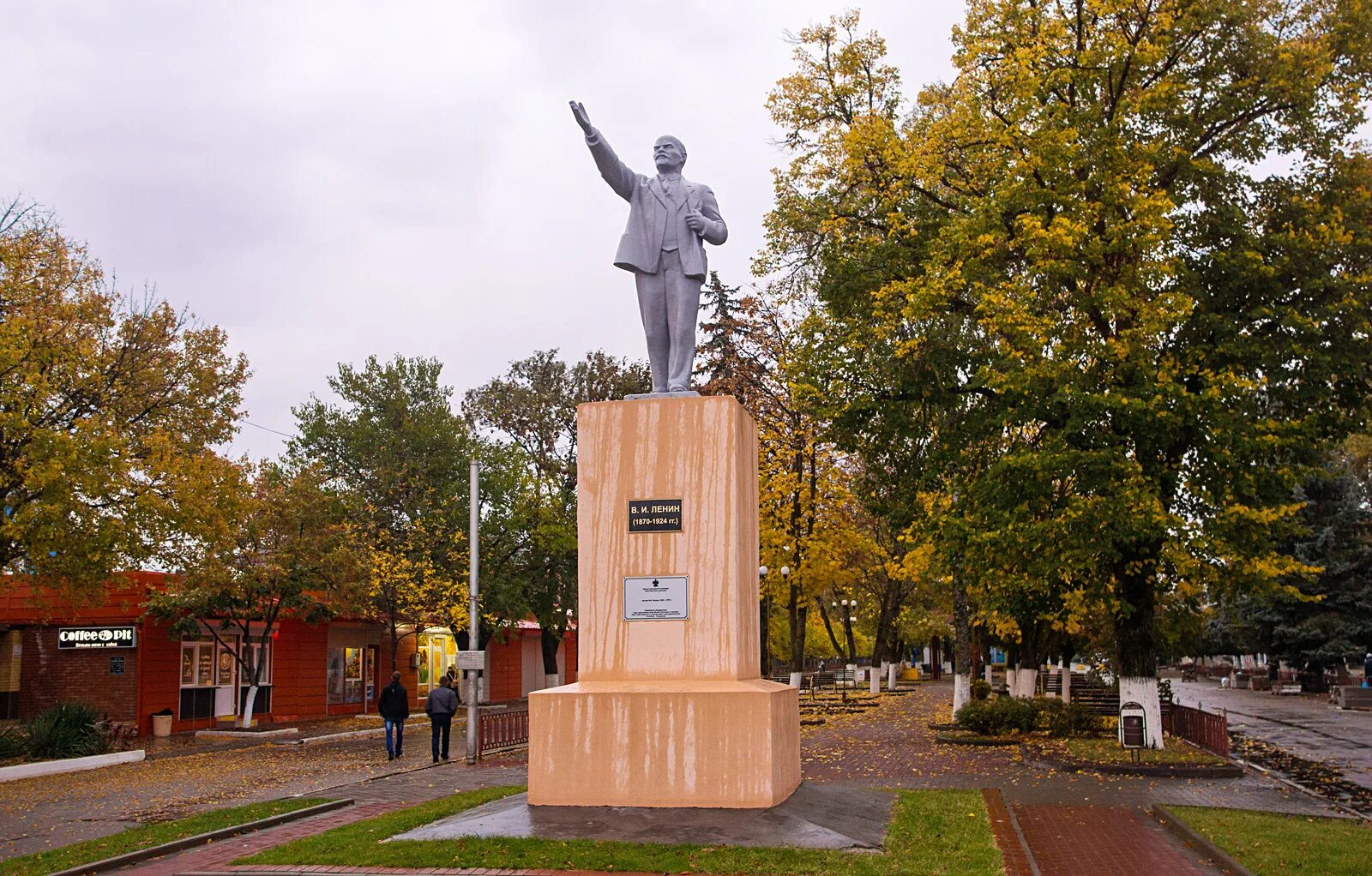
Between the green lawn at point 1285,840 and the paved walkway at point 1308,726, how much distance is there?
5.69 metres

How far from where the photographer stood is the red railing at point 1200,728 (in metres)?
20.3

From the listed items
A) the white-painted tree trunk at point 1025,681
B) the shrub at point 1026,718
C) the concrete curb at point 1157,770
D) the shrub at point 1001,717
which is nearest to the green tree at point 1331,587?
the white-painted tree trunk at point 1025,681

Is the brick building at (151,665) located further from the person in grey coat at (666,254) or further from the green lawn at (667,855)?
the person in grey coat at (666,254)

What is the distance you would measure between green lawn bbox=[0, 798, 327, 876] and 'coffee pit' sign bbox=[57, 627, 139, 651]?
64.2 ft

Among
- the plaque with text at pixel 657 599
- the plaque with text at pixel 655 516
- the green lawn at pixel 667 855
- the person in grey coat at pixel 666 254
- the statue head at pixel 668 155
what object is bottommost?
the green lawn at pixel 667 855

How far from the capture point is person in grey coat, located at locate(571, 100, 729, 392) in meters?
11.2

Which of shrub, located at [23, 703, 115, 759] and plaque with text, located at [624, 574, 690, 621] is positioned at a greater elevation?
plaque with text, located at [624, 574, 690, 621]

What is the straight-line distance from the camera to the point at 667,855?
8.62 m

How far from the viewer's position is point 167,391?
27.0 metres

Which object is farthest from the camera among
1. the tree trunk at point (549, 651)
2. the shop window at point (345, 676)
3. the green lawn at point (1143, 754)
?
the tree trunk at point (549, 651)

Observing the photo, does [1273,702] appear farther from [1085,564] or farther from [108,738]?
[108,738]

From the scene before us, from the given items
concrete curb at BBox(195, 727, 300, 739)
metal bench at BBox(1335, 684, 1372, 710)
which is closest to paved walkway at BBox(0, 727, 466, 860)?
concrete curb at BBox(195, 727, 300, 739)

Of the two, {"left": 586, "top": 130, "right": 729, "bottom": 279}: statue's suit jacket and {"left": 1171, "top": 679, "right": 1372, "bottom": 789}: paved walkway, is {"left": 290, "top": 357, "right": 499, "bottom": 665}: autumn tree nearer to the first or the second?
{"left": 1171, "top": 679, "right": 1372, "bottom": 789}: paved walkway

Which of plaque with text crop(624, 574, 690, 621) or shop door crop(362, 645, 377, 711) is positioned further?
shop door crop(362, 645, 377, 711)
